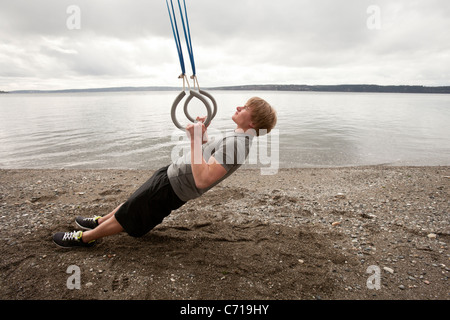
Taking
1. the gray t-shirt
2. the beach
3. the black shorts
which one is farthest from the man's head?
the beach

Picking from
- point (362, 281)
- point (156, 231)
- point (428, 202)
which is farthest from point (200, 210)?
point (428, 202)

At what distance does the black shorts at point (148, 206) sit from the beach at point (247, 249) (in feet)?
1.84

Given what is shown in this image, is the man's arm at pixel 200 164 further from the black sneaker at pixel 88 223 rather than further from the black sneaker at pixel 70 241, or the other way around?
the black sneaker at pixel 88 223

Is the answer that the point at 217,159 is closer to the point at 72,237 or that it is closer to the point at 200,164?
the point at 200,164

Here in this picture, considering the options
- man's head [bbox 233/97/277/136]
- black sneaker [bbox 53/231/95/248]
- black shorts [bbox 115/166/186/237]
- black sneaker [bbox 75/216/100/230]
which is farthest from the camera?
black sneaker [bbox 75/216/100/230]

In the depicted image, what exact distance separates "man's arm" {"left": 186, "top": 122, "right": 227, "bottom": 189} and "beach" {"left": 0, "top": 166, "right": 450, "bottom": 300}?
4.53 ft

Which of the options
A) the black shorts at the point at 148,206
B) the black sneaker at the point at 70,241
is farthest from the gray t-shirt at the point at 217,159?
the black sneaker at the point at 70,241

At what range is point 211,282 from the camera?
343 centimetres

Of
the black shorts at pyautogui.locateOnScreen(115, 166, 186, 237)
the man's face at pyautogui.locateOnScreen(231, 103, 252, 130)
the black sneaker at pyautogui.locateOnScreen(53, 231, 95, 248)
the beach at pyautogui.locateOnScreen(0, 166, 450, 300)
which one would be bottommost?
the beach at pyautogui.locateOnScreen(0, 166, 450, 300)

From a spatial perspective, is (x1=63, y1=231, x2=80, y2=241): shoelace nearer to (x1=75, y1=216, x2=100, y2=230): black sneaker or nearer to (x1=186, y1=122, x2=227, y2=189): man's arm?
(x1=75, y1=216, x2=100, y2=230): black sneaker

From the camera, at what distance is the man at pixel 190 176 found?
3.12m

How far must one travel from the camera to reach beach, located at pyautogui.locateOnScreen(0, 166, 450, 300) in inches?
130

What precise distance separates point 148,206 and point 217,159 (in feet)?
4.03

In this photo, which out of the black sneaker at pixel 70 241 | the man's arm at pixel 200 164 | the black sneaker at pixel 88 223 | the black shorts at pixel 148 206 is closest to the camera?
the man's arm at pixel 200 164
